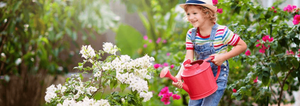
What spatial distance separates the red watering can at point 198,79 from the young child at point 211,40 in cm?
5

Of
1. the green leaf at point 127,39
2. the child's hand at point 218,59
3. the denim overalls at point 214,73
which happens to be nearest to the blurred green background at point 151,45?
the green leaf at point 127,39

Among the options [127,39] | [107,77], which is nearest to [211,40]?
[107,77]

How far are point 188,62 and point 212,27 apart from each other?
0.23 meters

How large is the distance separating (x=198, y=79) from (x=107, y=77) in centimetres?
54

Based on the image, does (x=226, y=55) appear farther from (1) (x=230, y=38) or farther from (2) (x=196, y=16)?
(2) (x=196, y=16)

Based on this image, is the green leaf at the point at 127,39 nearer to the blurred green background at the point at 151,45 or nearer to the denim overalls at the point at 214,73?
the blurred green background at the point at 151,45

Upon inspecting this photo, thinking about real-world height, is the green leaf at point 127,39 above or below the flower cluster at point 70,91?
above

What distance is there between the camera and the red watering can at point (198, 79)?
1.45 m

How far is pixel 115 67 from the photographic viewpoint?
171cm

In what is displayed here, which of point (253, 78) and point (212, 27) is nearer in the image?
point (212, 27)

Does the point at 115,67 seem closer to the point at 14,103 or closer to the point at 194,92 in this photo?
the point at 194,92

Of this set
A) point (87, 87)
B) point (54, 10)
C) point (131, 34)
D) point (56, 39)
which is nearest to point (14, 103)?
point (56, 39)

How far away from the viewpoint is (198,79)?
57.0 inches

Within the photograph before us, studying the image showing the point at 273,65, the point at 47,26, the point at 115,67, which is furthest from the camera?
the point at 47,26
